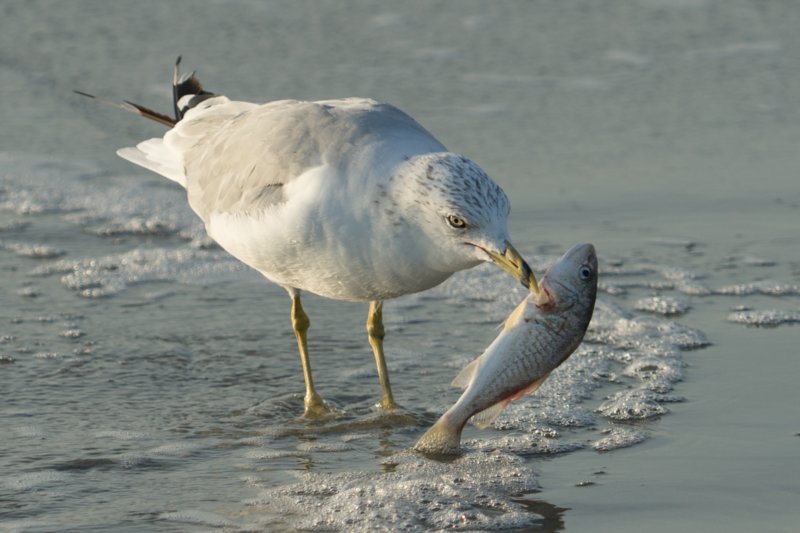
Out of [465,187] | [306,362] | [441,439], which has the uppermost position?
[465,187]

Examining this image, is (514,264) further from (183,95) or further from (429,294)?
(183,95)

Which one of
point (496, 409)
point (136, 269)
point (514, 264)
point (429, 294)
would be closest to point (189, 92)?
point (136, 269)

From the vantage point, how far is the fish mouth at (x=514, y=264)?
4.47 metres

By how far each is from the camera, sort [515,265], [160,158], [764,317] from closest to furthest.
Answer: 1. [515,265]
2. [764,317]
3. [160,158]

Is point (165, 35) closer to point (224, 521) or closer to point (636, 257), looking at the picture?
point (636, 257)

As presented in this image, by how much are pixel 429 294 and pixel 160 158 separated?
4.49 feet

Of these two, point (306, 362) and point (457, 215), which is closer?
point (457, 215)

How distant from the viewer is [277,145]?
210 inches

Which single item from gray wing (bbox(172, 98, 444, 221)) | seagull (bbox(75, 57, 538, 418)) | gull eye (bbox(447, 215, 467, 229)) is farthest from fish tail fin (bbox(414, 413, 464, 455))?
gray wing (bbox(172, 98, 444, 221))

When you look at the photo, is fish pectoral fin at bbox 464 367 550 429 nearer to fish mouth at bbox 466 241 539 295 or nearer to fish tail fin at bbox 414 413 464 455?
fish tail fin at bbox 414 413 464 455

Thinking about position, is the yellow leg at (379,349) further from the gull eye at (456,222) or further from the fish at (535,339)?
the gull eye at (456,222)

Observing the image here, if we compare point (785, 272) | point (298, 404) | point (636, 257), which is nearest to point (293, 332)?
point (298, 404)

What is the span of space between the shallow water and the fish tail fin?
8 cm

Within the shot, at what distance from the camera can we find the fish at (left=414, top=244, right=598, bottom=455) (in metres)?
Answer: 4.71
